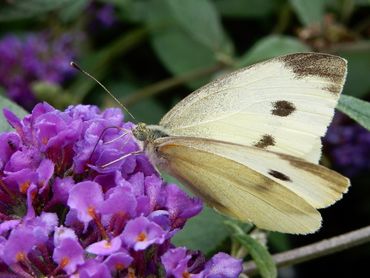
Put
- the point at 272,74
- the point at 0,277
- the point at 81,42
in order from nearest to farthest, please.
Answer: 1. the point at 0,277
2. the point at 272,74
3. the point at 81,42

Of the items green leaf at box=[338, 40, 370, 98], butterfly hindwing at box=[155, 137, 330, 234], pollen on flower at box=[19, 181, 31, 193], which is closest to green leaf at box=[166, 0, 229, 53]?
green leaf at box=[338, 40, 370, 98]

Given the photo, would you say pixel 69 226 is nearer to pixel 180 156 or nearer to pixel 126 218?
pixel 126 218

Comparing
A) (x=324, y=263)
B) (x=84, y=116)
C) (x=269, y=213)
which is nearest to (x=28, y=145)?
(x=84, y=116)

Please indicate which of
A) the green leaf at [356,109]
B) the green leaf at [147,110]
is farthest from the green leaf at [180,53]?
the green leaf at [356,109]

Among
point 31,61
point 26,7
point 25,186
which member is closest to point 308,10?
point 26,7

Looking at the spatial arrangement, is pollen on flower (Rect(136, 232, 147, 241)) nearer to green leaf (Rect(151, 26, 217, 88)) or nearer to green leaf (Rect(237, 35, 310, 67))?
green leaf (Rect(237, 35, 310, 67))
